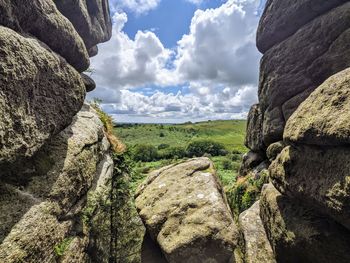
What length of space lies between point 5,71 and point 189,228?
1044 centimetres

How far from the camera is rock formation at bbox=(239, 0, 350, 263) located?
394 inches

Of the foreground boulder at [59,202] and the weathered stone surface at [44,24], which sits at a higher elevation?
the weathered stone surface at [44,24]

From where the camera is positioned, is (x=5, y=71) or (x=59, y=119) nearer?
(x=5, y=71)

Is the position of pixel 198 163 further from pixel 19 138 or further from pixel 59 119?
pixel 19 138

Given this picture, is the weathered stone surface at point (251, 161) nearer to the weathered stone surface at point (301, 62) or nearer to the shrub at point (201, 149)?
the weathered stone surface at point (301, 62)

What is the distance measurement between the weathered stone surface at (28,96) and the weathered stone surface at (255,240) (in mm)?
11248

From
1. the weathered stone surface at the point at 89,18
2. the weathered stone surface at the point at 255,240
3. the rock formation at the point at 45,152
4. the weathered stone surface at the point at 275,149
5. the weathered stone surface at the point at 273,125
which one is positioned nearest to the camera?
the rock formation at the point at 45,152

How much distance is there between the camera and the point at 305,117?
11773 mm

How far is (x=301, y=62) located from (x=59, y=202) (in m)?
20.0

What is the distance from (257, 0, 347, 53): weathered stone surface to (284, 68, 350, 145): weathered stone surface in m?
12.8

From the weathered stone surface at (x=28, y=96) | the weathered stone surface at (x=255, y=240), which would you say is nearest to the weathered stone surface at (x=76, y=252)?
the weathered stone surface at (x=28, y=96)

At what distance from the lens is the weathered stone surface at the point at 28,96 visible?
921 cm

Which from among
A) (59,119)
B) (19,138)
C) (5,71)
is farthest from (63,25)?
(19,138)

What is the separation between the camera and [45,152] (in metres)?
12.6
